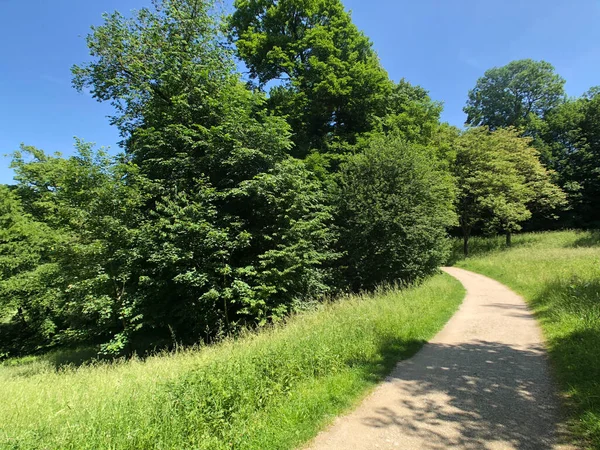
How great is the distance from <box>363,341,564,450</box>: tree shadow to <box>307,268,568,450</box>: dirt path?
1 centimetres

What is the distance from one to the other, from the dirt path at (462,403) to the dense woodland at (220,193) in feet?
18.9

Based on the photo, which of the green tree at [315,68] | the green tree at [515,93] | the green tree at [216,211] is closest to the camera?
the green tree at [216,211]

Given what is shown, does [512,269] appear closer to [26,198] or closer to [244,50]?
[244,50]

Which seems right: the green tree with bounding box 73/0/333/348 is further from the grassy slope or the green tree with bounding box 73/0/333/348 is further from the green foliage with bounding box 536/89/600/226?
the green foliage with bounding box 536/89/600/226

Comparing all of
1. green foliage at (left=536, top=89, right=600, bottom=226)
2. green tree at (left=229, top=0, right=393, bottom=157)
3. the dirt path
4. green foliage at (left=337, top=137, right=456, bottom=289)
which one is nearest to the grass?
the dirt path

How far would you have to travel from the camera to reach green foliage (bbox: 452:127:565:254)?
27594mm

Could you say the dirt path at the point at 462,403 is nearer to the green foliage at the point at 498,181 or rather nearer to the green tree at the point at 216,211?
the green tree at the point at 216,211

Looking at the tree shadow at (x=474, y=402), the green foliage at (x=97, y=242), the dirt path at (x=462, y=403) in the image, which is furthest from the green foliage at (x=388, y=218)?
the green foliage at (x=97, y=242)

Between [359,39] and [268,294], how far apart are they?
18.2 meters

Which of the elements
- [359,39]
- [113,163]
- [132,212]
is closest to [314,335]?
[132,212]

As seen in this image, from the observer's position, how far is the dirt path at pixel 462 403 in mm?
3639

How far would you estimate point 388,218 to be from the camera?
14000 millimetres

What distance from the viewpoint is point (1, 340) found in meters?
23.6

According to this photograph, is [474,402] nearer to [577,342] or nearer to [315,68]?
[577,342]
